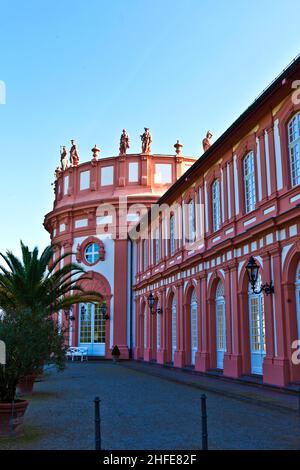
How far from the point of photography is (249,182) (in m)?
17.2

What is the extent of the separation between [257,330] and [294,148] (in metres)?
5.62

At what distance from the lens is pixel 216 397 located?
45.1 feet

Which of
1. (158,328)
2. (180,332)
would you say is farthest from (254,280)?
(158,328)

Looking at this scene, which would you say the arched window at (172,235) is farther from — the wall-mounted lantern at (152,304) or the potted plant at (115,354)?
the potted plant at (115,354)

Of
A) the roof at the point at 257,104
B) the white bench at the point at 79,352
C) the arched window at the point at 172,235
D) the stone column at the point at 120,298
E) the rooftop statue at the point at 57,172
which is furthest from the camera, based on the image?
the rooftop statue at the point at 57,172

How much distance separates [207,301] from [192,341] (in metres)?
3.18

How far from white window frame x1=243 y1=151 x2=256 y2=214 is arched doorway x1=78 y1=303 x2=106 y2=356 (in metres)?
18.9

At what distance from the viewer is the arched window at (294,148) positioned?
1414 centimetres

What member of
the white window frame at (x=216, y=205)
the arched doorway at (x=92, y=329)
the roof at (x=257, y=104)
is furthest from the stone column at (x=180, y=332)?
the arched doorway at (x=92, y=329)

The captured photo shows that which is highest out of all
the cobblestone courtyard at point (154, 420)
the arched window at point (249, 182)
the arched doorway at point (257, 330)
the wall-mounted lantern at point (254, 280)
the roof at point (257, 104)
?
the roof at point (257, 104)

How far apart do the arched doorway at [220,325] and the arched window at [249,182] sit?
3700mm

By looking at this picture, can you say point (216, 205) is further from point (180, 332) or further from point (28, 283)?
point (28, 283)

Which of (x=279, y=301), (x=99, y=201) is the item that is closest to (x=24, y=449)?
(x=279, y=301)
